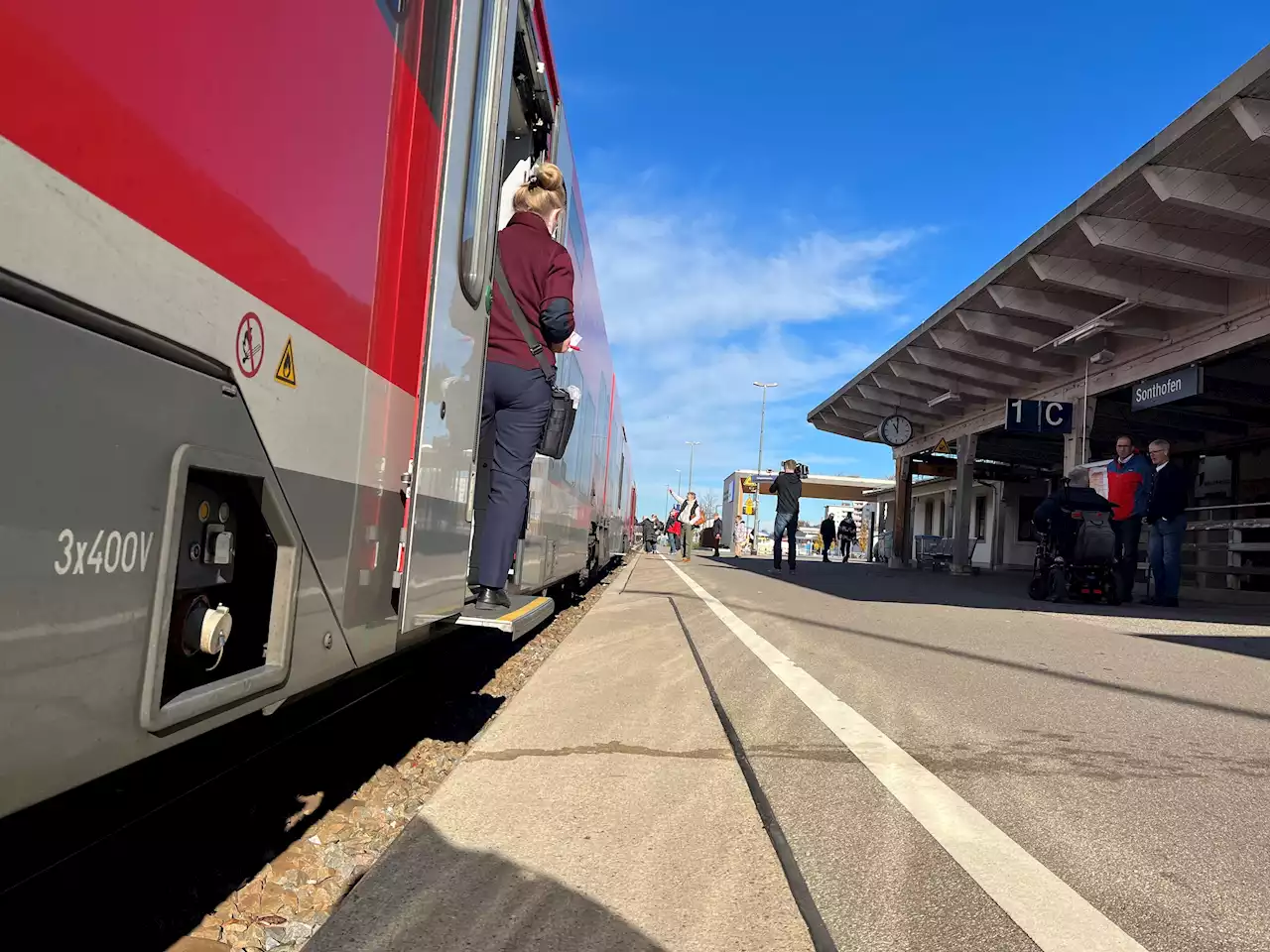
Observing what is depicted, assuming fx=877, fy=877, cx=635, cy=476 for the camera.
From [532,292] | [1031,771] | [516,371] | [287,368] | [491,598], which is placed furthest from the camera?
[532,292]

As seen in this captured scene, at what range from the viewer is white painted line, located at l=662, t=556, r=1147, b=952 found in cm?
199

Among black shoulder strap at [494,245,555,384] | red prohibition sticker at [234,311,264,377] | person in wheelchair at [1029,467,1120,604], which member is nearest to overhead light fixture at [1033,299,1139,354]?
person in wheelchair at [1029,467,1120,604]

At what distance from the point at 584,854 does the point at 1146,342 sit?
13.3 metres

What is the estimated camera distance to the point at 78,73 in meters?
1.19

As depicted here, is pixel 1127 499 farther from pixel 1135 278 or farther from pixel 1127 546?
pixel 1135 278

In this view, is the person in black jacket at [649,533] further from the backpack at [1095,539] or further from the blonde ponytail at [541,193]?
the blonde ponytail at [541,193]

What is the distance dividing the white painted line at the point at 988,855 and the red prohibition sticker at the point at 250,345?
2.07m

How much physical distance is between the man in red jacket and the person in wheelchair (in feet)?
0.86

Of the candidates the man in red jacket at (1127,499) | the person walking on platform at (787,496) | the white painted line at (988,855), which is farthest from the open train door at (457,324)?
the person walking on platform at (787,496)

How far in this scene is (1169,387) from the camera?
1188cm

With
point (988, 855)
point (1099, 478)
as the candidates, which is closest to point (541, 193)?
point (988, 855)

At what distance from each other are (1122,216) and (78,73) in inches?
458

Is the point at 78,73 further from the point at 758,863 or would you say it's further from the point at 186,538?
the point at 758,863

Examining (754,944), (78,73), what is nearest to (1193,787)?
(754,944)
